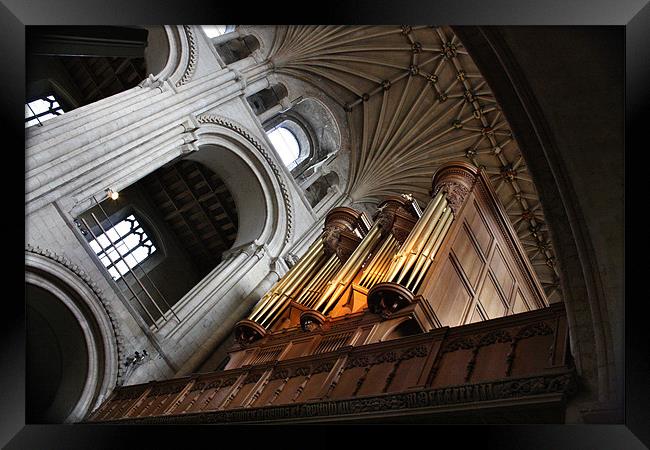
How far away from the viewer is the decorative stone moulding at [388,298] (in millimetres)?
7965

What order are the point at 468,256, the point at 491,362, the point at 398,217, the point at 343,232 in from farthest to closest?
the point at 343,232
the point at 398,217
the point at 468,256
the point at 491,362

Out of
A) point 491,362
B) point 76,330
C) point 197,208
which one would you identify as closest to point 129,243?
point 197,208

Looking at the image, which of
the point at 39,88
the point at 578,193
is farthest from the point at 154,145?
the point at 578,193

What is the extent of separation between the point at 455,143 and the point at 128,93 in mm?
9419

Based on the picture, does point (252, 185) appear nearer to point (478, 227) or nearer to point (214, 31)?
point (214, 31)

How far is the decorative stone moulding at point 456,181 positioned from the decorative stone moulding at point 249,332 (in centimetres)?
384

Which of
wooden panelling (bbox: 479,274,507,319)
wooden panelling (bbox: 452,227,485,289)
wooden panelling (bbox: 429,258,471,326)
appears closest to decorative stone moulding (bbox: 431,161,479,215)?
wooden panelling (bbox: 452,227,485,289)

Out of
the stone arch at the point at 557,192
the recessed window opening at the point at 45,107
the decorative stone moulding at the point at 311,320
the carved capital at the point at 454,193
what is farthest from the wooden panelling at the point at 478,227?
the recessed window opening at the point at 45,107

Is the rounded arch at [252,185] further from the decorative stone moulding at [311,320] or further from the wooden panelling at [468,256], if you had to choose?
the wooden panelling at [468,256]

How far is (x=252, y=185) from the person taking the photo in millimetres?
14453

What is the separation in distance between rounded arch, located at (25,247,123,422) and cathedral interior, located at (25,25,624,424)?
0.03 m

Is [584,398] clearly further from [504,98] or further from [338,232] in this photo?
[338,232]
